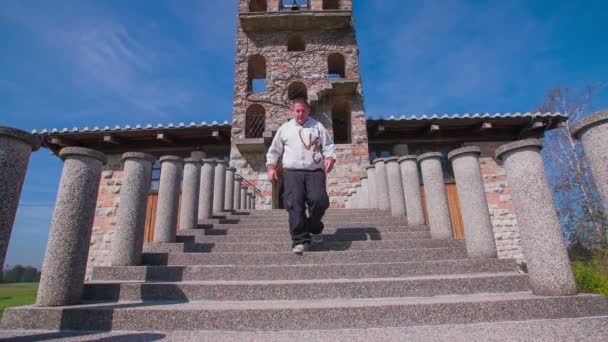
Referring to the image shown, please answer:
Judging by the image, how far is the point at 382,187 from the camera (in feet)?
21.6

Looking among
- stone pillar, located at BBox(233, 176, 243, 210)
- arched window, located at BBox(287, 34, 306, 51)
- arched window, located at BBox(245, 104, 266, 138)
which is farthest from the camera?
arched window, located at BBox(287, 34, 306, 51)

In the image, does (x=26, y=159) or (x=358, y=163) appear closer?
(x=26, y=159)

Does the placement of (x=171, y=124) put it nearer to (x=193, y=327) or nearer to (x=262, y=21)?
(x=262, y=21)

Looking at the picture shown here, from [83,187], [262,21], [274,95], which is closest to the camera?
[83,187]

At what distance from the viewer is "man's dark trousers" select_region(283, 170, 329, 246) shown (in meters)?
3.65

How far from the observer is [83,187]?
9.21 feet

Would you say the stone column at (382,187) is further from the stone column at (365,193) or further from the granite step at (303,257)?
the granite step at (303,257)

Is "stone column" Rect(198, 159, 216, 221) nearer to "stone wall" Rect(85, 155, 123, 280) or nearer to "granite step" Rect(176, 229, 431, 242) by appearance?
"granite step" Rect(176, 229, 431, 242)

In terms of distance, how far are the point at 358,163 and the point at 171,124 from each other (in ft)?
22.5

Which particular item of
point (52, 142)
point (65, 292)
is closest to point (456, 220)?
point (65, 292)

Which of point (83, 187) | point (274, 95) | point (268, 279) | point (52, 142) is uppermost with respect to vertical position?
point (274, 95)

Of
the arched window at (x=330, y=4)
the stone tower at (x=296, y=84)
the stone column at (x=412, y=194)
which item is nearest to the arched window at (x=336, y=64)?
the stone tower at (x=296, y=84)

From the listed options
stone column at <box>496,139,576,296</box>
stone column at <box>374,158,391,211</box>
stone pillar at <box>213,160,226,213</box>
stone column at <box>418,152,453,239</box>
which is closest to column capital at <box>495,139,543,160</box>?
stone column at <box>496,139,576,296</box>

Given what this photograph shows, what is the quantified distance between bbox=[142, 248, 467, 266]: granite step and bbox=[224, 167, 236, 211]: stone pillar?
3.58 meters
